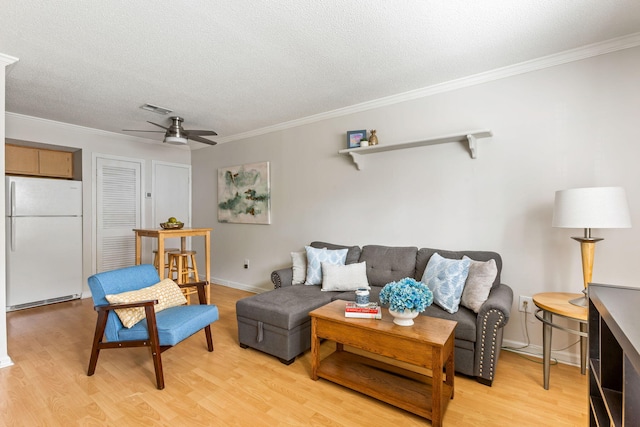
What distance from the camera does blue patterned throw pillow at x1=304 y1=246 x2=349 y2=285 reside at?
10.5 ft

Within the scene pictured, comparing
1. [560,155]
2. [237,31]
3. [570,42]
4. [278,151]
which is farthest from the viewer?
[278,151]

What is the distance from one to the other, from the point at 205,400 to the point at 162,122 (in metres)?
3.41

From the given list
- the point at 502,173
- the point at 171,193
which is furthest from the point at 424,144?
the point at 171,193

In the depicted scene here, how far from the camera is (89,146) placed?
440 cm

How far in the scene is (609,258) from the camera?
2275 mm

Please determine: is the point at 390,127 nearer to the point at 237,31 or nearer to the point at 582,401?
the point at 237,31

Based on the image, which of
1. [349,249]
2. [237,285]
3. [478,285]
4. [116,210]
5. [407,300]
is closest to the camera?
[407,300]

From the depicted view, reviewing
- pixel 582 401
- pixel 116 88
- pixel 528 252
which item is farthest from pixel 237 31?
pixel 582 401

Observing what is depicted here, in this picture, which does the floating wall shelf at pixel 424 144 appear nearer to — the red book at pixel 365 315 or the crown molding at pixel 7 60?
the red book at pixel 365 315

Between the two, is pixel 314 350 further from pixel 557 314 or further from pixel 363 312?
pixel 557 314

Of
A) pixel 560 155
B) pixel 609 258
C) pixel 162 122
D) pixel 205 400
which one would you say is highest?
pixel 162 122

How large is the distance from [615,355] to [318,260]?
8.14 feet

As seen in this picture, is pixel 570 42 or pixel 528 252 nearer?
Answer: pixel 570 42

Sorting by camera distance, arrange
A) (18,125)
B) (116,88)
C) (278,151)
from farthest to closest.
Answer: (278,151) < (18,125) < (116,88)
